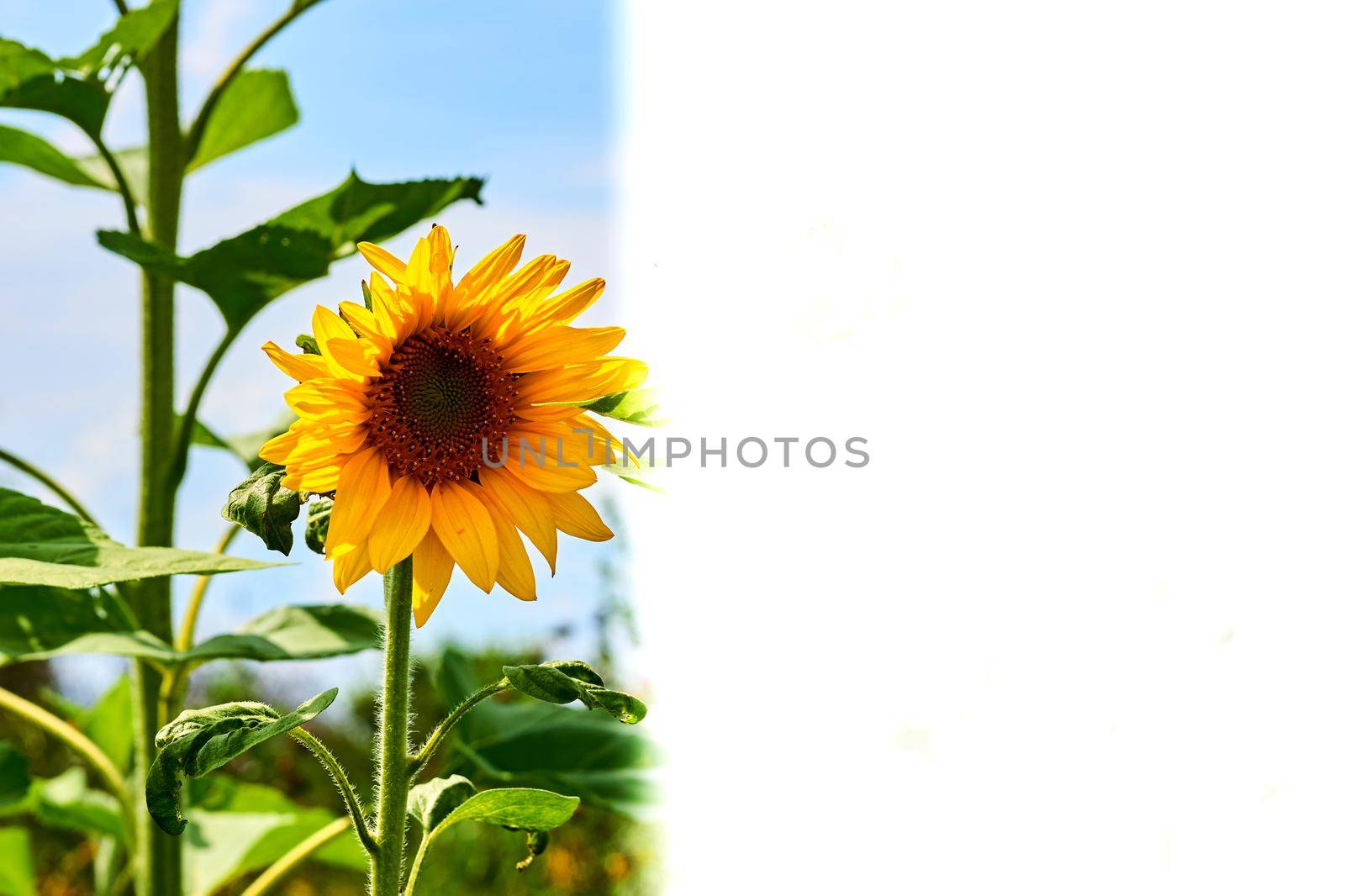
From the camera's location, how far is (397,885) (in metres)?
0.49

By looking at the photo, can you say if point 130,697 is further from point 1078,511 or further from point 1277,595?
point 1277,595

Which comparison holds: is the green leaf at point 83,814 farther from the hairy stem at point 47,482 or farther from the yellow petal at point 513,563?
the yellow petal at point 513,563

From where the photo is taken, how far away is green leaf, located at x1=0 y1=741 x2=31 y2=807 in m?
0.88

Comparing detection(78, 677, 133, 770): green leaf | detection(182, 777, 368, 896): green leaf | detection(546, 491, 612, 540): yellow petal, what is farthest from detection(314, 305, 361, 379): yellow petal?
detection(78, 677, 133, 770): green leaf

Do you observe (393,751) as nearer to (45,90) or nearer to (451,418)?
(451,418)

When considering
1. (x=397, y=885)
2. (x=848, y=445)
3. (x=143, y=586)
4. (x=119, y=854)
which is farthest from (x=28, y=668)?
(x=397, y=885)

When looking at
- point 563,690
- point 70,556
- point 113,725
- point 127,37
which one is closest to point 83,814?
point 113,725

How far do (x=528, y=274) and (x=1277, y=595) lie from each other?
603 mm

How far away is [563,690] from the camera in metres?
0.45

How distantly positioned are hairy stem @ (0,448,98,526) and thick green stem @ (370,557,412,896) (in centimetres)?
38

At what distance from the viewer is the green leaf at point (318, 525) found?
52 cm

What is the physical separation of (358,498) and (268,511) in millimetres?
39

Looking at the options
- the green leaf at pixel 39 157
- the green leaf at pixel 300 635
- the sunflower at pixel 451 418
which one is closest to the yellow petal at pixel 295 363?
the sunflower at pixel 451 418

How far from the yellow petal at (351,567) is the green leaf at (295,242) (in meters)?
0.27
